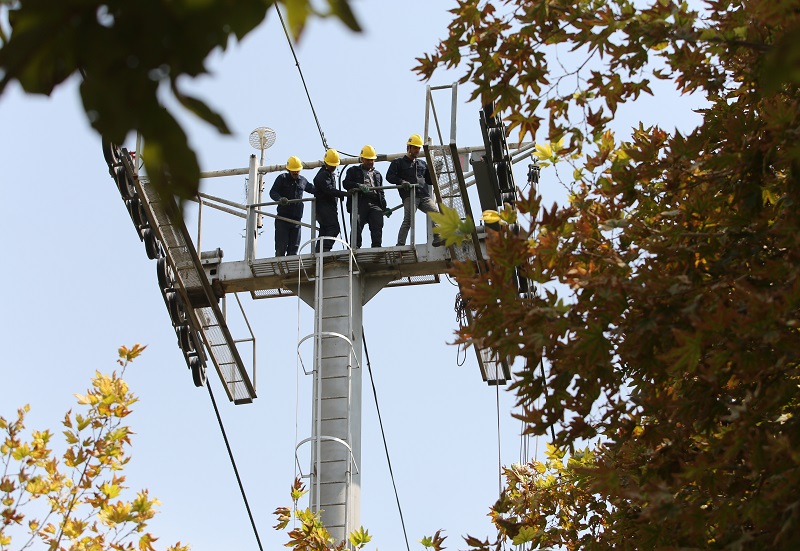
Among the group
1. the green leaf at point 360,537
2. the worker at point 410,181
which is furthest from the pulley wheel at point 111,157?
the green leaf at point 360,537

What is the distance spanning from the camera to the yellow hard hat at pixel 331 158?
14938mm

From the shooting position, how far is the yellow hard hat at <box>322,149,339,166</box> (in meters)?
14.9

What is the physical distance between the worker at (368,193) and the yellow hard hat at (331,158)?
293 millimetres

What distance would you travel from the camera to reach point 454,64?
247 inches

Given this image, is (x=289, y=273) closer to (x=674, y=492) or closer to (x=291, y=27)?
(x=674, y=492)

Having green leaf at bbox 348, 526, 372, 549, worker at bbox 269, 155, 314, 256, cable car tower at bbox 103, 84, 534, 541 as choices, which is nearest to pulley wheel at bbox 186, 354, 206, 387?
cable car tower at bbox 103, 84, 534, 541

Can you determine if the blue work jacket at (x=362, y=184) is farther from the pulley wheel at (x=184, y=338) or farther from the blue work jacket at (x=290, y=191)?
the pulley wheel at (x=184, y=338)

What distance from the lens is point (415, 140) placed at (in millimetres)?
14812

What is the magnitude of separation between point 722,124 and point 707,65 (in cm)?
38

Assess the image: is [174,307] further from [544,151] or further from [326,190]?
[544,151]

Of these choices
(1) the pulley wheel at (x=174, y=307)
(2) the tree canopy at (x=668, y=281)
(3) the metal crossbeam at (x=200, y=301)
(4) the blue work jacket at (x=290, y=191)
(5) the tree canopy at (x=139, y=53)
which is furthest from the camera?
(4) the blue work jacket at (x=290, y=191)

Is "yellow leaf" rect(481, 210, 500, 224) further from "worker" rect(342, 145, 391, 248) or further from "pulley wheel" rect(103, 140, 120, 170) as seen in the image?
"worker" rect(342, 145, 391, 248)

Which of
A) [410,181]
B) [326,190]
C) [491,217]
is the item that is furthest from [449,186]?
[491,217]

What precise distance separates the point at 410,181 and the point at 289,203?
1554mm
